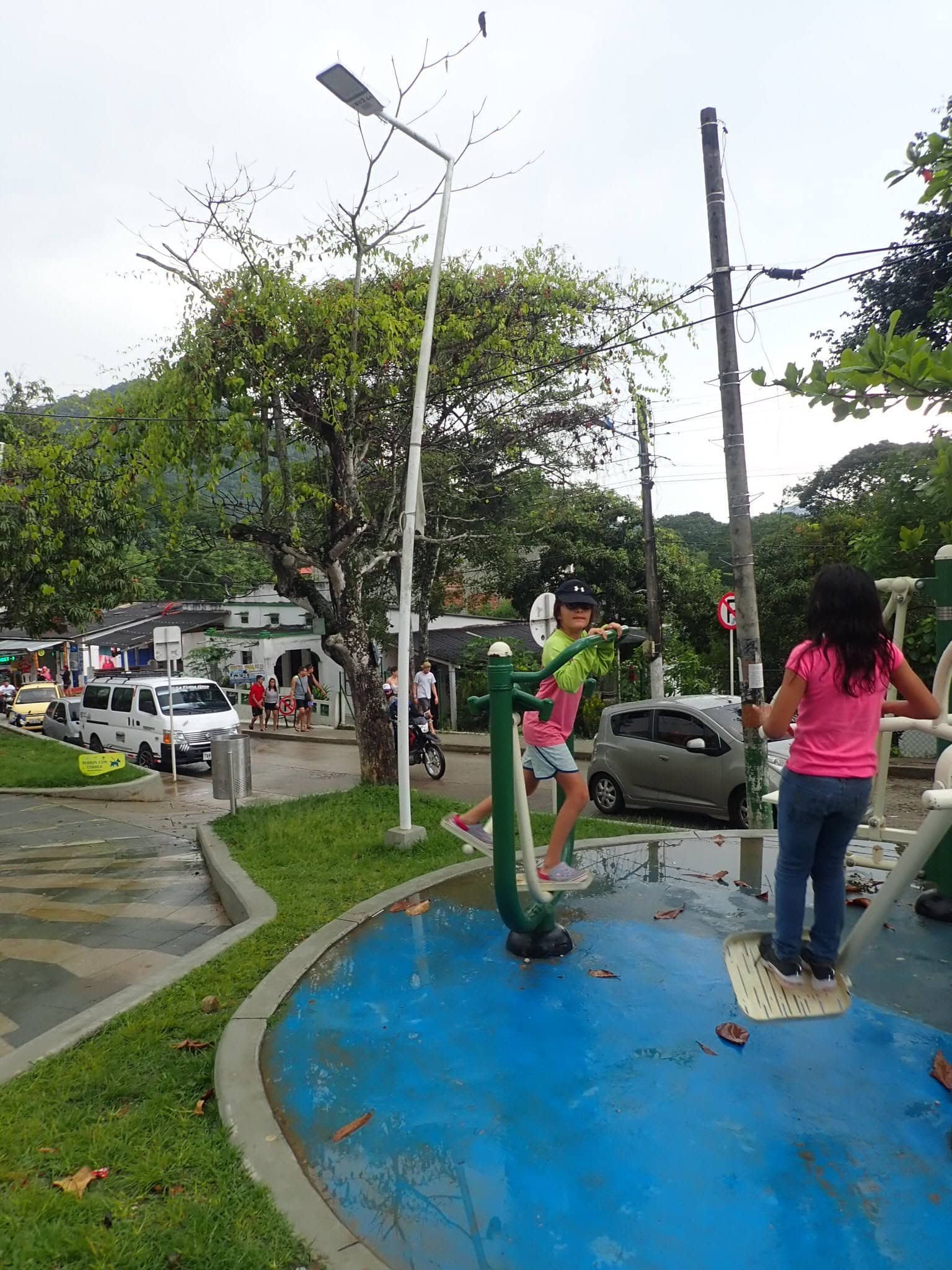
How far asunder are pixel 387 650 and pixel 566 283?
17900 mm

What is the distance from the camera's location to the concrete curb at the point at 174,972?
3.59 m

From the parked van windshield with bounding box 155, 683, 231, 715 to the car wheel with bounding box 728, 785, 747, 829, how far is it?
11.1m

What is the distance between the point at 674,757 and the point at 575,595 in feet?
20.3

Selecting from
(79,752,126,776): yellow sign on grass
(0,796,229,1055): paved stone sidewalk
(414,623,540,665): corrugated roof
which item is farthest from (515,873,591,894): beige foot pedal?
(414,623,540,665): corrugated roof

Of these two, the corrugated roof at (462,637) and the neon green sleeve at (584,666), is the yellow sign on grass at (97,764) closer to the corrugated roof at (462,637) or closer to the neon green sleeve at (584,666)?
the corrugated roof at (462,637)

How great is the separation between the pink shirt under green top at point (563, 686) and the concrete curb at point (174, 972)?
7.13ft

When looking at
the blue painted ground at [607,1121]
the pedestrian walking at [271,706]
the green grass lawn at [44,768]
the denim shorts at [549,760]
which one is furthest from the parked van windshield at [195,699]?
the denim shorts at [549,760]

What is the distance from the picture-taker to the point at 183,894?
273 inches

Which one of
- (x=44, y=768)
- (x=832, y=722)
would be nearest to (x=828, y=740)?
(x=832, y=722)

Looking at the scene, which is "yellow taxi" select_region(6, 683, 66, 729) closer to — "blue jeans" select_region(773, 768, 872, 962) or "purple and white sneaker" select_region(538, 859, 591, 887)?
"purple and white sneaker" select_region(538, 859, 591, 887)

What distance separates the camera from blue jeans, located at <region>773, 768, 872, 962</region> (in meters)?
3.08

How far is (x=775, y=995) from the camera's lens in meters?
3.11

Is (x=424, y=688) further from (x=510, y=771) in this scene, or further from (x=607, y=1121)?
(x=607, y=1121)

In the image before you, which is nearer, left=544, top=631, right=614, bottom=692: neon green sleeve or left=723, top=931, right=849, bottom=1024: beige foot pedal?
left=723, top=931, right=849, bottom=1024: beige foot pedal
